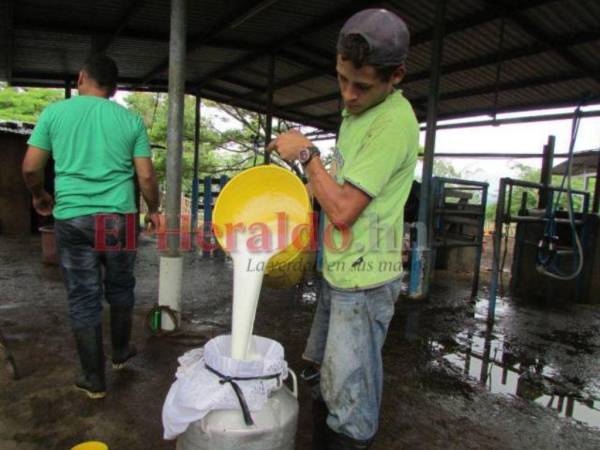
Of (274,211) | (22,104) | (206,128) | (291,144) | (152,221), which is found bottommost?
(152,221)

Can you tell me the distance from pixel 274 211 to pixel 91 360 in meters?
1.34

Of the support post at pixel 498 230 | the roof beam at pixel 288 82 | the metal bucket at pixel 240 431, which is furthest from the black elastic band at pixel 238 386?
the roof beam at pixel 288 82

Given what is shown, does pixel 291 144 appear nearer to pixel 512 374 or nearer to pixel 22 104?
pixel 512 374

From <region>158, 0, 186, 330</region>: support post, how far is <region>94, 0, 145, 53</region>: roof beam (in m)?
2.69

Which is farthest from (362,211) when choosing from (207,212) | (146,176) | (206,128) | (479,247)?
(206,128)

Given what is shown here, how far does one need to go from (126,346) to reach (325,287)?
5.45ft

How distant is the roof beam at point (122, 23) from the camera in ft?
17.8

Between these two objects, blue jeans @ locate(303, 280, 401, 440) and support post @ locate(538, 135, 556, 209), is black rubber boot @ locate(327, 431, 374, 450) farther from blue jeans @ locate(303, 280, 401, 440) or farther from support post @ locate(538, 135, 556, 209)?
support post @ locate(538, 135, 556, 209)

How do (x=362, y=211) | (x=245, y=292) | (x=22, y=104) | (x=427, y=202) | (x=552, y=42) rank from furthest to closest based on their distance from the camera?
(x=22, y=104) → (x=552, y=42) → (x=427, y=202) → (x=245, y=292) → (x=362, y=211)

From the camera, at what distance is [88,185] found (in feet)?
7.34

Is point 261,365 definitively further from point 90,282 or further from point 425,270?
point 425,270

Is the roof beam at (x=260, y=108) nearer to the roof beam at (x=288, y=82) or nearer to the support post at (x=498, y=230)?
the roof beam at (x=288, y=82)

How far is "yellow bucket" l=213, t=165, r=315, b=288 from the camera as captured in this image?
5.04 ft

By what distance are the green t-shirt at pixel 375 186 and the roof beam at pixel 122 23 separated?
515cm
